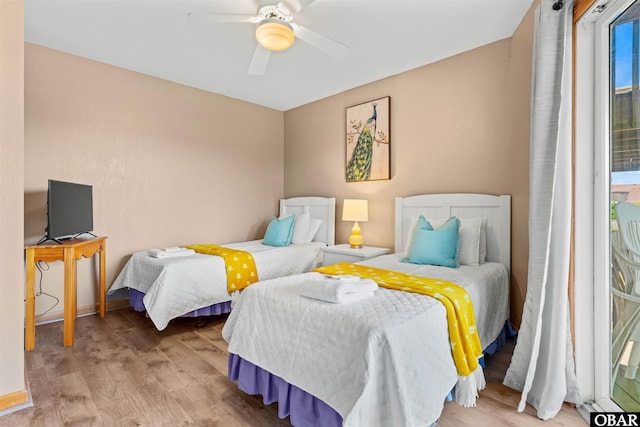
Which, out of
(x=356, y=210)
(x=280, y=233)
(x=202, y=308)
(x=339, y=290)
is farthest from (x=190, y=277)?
(x=356, y=210)

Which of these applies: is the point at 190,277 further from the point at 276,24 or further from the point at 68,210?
the point at 276,24

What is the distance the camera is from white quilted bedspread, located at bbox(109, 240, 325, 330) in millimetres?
2787

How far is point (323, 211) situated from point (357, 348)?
3028 mm

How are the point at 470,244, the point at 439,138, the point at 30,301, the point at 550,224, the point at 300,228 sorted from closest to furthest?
1. the point at 550,224
2. the point at 30,301
3. the point at 470,244
4. the point at 439,138
5. the point at 300,228

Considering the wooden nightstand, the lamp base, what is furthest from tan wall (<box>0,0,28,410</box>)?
the lamp base

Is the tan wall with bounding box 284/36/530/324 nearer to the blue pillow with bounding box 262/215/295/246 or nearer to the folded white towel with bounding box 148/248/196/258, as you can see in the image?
the blue pillow with bounding box 262/215/295/246

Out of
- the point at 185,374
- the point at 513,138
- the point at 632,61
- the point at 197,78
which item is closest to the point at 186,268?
the point at 185,374

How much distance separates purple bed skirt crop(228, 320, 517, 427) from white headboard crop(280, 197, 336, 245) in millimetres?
2426

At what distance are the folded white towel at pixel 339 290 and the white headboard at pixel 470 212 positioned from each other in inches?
61.3

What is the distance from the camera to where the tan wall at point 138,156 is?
123 inches

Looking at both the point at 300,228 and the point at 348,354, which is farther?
the point at 300,228

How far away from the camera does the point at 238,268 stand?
3.24 metres

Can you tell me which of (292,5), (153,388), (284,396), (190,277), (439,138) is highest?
(292,5)

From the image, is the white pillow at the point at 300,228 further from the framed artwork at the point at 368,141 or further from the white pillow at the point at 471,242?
the white pillow at the point at 471,242
